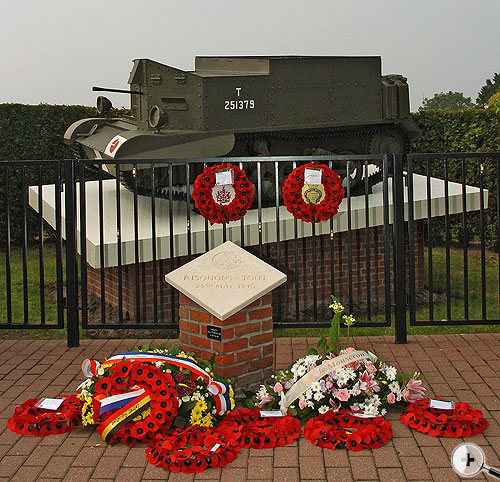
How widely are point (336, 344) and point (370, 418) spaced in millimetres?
568

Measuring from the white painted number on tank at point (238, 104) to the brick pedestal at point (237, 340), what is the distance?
507 centimetres

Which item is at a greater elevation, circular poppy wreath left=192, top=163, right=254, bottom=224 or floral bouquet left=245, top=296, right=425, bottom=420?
circular poppy wreath left=192, top=163, right=254, bottom=224

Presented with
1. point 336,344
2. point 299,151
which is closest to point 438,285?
point 299,151

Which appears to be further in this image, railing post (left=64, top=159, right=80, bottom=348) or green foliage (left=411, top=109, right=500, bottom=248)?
green foliage (left=411, top=109, right=500, bottom=248)

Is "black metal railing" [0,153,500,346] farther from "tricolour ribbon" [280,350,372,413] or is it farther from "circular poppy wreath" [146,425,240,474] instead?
"circular poppy wreath" [146,425,240,474]

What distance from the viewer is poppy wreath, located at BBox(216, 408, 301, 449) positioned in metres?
3.84

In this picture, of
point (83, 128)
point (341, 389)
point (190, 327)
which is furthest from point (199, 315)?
point (83, 128)

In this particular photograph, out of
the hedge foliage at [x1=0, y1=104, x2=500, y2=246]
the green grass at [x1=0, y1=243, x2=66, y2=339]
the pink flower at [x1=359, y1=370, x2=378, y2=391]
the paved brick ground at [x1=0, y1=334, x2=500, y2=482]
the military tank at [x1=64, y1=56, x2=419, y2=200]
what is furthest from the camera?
the hedge foliage at [x1=0, y1=104, x2=500, y2=246]

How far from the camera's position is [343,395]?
13.3 feet

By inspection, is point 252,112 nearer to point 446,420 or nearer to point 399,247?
point 399,247

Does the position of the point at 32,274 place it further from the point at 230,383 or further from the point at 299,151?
the point at 230,383

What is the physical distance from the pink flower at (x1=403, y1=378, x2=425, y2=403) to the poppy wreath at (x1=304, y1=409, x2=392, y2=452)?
0.91 ft

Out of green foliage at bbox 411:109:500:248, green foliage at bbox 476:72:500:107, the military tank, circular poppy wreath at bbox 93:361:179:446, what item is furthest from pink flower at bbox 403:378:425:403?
green foliage at bbox 476:72:500:107

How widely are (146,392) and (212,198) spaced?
1998 mm
